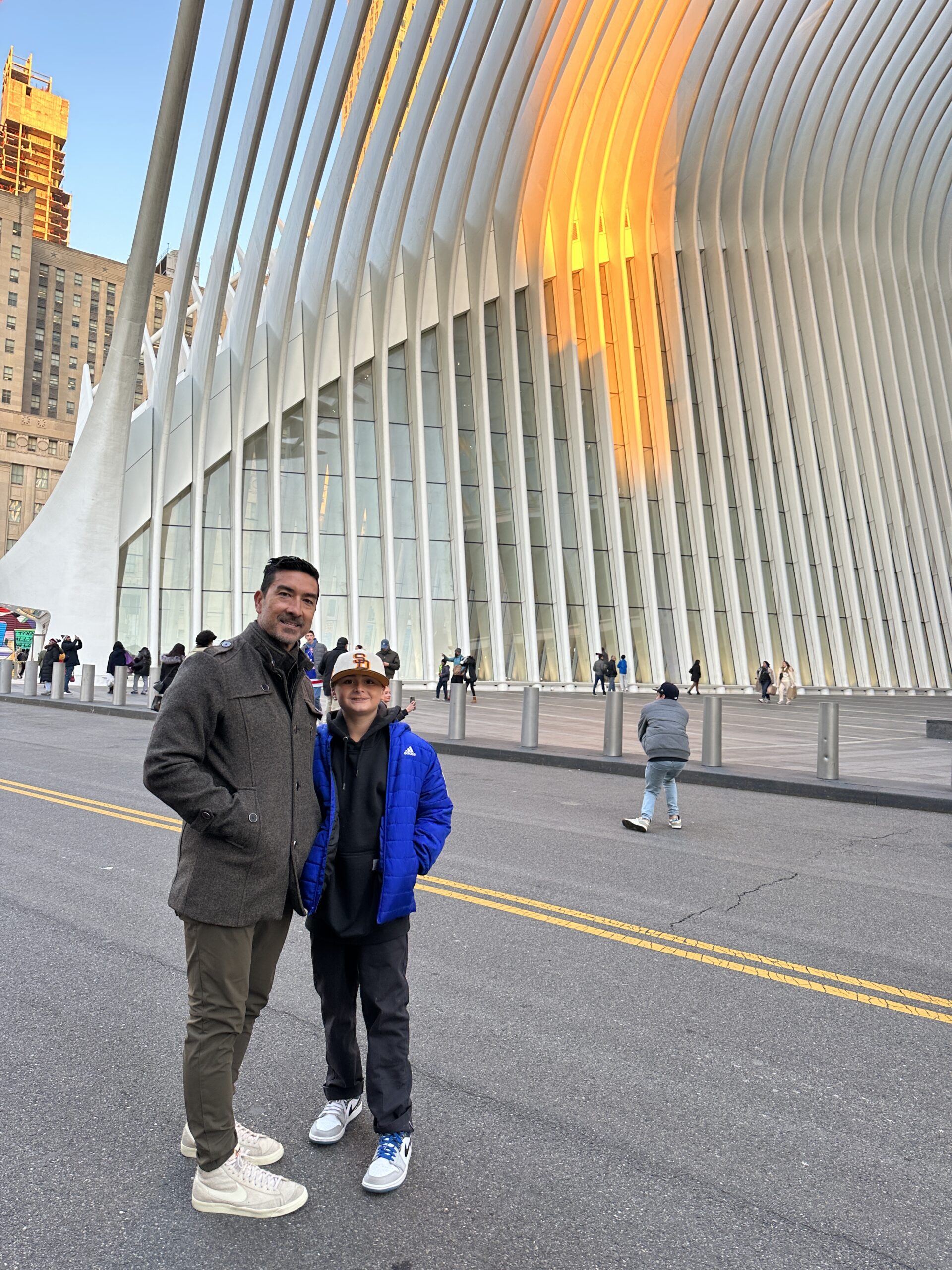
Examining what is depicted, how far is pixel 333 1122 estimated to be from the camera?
116 inches

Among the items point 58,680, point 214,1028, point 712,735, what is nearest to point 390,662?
point 214,1028

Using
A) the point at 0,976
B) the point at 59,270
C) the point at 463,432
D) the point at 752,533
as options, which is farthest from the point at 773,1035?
the point at 59,270

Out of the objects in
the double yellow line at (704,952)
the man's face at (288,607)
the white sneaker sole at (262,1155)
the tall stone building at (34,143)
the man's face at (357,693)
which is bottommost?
the white sneaker sole at (262,1155)

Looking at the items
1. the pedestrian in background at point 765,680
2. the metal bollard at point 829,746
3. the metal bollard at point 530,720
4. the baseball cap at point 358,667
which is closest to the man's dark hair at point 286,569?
the baseball cap at point 358,667

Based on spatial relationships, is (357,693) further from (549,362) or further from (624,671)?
(549,362)

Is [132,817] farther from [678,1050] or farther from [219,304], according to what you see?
[219,304]

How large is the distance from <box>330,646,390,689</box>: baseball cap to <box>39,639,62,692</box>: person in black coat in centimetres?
2385

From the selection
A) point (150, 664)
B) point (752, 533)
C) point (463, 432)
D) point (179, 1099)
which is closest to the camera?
point (179, 1099)

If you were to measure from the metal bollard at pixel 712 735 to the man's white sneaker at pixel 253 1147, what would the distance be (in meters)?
10.5

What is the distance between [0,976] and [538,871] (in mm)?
3594

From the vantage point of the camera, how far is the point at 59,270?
311 ft

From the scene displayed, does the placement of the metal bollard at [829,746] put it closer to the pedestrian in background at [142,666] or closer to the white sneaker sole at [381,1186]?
the white sneaker sole at [381,1186]

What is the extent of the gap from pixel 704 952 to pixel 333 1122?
2.57 meters

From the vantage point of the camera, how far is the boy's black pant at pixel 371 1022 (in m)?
2.79
